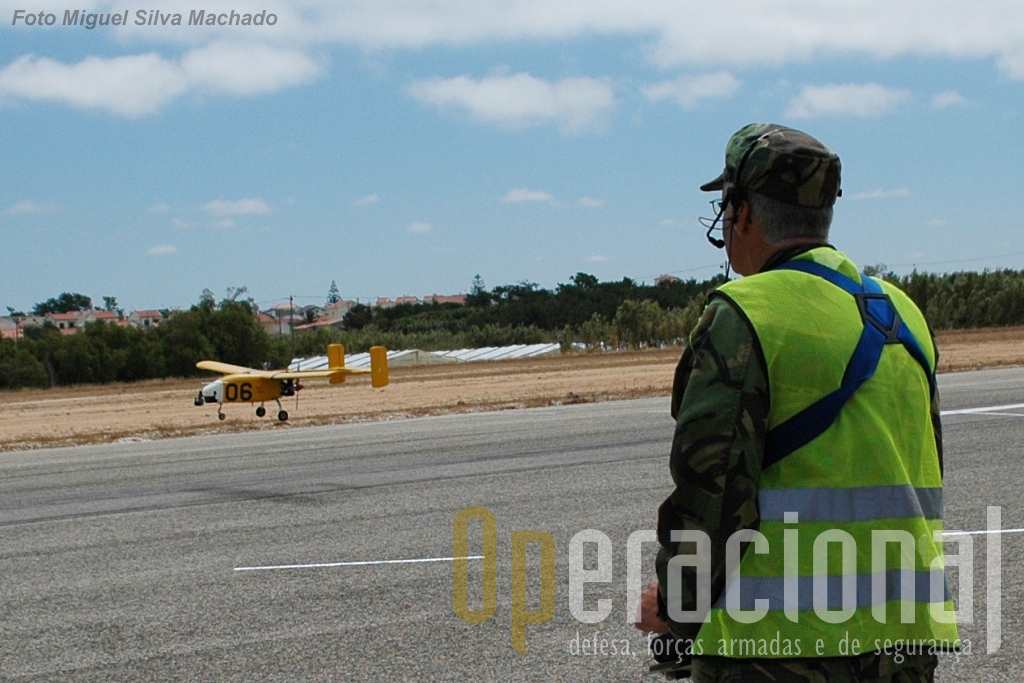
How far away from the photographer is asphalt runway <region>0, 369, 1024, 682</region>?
5656 millimetres

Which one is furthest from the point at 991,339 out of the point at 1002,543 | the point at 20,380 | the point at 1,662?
the point at 20,380

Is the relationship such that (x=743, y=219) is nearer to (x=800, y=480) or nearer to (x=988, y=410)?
(x=800, y=480)

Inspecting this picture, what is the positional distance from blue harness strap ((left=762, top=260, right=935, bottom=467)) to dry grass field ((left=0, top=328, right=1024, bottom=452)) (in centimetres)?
2106

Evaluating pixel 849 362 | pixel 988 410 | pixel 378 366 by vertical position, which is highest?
pixel 849 362

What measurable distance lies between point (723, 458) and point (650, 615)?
1.37 ft

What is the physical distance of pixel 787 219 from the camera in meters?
2.36

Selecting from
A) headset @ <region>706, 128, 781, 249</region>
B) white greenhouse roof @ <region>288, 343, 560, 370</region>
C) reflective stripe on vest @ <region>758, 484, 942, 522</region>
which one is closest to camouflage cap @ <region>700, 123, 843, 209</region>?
headset @ <region>706, 128, 781, 249</region>

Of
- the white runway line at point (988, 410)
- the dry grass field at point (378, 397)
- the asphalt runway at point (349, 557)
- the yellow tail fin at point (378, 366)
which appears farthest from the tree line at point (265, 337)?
the asphalt runway at point (349, 557)

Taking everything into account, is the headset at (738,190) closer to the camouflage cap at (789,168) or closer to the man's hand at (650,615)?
the camouflage cap at (789,168)

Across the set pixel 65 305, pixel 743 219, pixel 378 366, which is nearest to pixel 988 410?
pixel 743 219

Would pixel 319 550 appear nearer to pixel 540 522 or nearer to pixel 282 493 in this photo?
pixel 540 522

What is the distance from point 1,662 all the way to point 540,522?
4369 mm

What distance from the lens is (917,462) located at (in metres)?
2.34

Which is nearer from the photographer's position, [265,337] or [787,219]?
[787,219]
